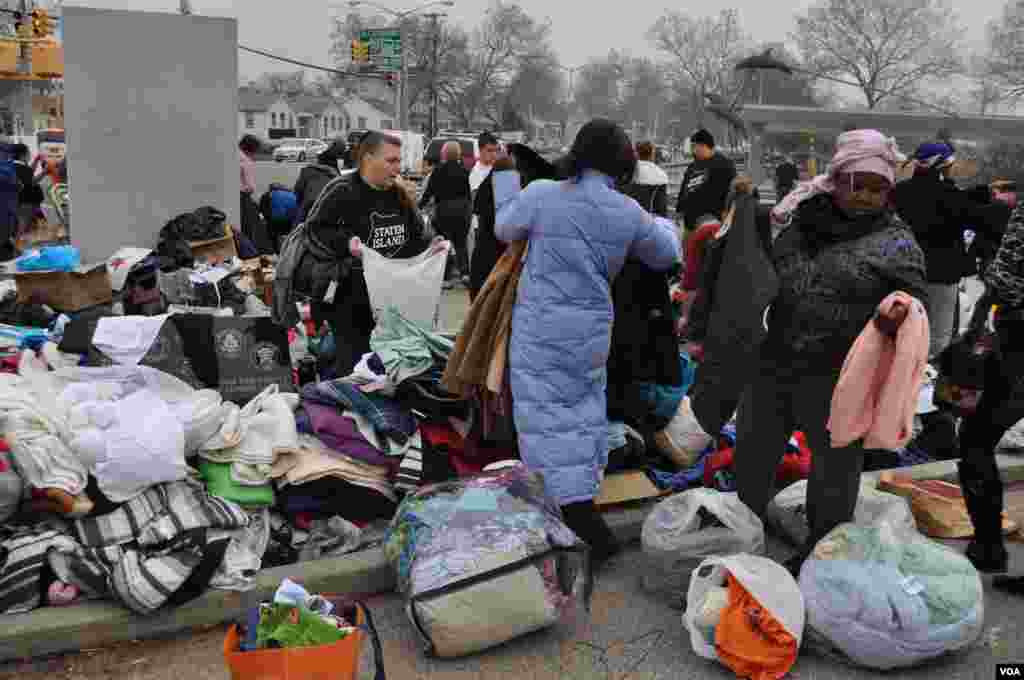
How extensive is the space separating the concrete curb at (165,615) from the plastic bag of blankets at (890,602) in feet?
5.31

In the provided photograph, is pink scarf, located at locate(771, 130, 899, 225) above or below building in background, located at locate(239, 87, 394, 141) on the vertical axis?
below

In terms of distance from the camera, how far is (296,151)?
161ft

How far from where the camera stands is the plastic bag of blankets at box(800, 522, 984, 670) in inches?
125

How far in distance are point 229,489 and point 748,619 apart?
79.4 inches

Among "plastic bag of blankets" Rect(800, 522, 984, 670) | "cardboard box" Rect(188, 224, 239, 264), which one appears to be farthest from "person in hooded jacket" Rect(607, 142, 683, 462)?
"cardboard box" Rect(188, 224, 239, 264)

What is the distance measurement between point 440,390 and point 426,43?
208 ft

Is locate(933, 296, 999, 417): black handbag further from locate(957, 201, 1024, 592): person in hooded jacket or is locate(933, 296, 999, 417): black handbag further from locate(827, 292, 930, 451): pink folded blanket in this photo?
locate(827, 292, 930, 451): pink folded blanket

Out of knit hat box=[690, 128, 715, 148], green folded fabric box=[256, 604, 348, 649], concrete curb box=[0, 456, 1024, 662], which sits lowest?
concrete curb box=[0, 456, 1024, 662]

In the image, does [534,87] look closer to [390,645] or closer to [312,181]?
[312,181]

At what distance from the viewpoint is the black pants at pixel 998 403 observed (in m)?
3.63

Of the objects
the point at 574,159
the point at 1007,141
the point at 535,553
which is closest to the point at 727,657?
the point at 535,553

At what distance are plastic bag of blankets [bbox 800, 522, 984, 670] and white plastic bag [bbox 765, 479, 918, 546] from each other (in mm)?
345

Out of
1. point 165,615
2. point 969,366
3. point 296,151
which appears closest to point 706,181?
point 969,366

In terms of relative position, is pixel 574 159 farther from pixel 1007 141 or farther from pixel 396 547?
pixel 1007 141
